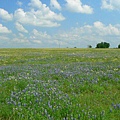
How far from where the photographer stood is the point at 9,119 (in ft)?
16.8

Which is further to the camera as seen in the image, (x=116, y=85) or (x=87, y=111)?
(x=116, y=85)

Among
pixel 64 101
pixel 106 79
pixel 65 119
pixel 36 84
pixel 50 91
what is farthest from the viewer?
pixel 106 79

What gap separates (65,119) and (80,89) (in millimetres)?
3148

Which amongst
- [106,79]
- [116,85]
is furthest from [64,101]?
[106,79]

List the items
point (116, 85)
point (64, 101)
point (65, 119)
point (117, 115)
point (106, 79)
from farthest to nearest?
point (106, 79) → point (116, 85) → point (64, 101) → point (117, 115) → point (65, 119)

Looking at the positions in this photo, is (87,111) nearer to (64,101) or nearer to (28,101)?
(64,101)

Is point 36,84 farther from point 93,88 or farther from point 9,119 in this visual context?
point 9,119

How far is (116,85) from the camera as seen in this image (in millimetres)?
8883

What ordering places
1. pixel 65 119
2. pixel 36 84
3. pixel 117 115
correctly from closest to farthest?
pixel 65 119
pixel 117 115
pixel 36 84

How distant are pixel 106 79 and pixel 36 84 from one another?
12.2 ft

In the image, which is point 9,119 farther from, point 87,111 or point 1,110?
point 87,111

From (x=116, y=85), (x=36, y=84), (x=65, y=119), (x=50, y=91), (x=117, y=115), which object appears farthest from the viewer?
Answer: (x=116, y=85)

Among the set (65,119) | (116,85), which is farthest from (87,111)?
(116,85)

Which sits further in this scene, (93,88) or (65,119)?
(93,88)
